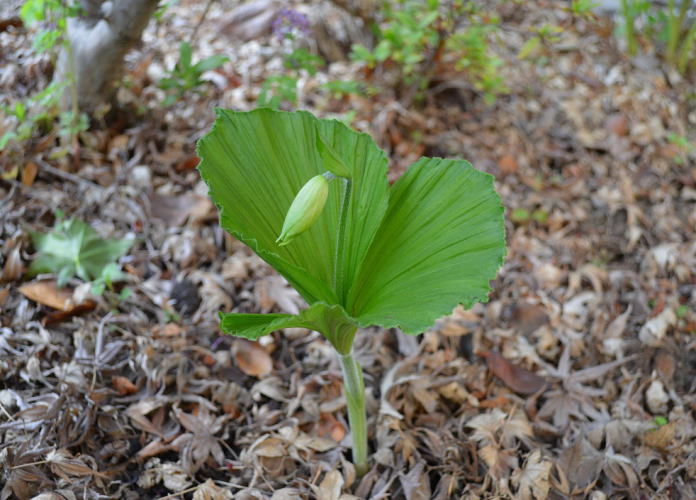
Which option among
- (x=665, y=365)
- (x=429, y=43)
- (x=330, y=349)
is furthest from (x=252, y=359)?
(x=429, y=43)

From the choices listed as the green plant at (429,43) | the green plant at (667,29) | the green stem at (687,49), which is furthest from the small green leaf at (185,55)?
the green stem at (687,49)

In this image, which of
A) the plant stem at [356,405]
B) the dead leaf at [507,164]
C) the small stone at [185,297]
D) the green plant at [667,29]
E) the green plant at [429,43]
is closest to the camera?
the plant stem at [356,405]

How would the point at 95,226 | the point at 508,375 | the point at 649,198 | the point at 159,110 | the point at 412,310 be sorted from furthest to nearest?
the point at 649,198
the point at 159,110
the point at 95,226
the point at 508,375
the point at 412,310

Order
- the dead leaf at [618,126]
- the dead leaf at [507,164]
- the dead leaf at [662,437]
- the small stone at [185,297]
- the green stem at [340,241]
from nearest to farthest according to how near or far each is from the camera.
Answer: the green stem at [340,241] < the dead leaf at [662,437] < the small stone at [185,297] < the dead leaf at [507,164] < the dead leaf at [618,126]

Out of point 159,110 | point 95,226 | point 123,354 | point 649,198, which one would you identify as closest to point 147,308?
point 123,354

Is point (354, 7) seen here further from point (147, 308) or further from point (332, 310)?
point (332, 310)

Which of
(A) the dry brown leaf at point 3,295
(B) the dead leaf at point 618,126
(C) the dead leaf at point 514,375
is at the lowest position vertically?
(C) the dead leaf at point 514,375

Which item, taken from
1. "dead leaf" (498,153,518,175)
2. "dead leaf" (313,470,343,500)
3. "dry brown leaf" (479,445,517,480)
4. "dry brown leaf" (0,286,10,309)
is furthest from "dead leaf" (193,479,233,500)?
"dead leaf" (498,153,518,175)

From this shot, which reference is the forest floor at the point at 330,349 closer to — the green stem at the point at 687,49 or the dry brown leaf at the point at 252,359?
the dry brown leaf at the point at 252,359
